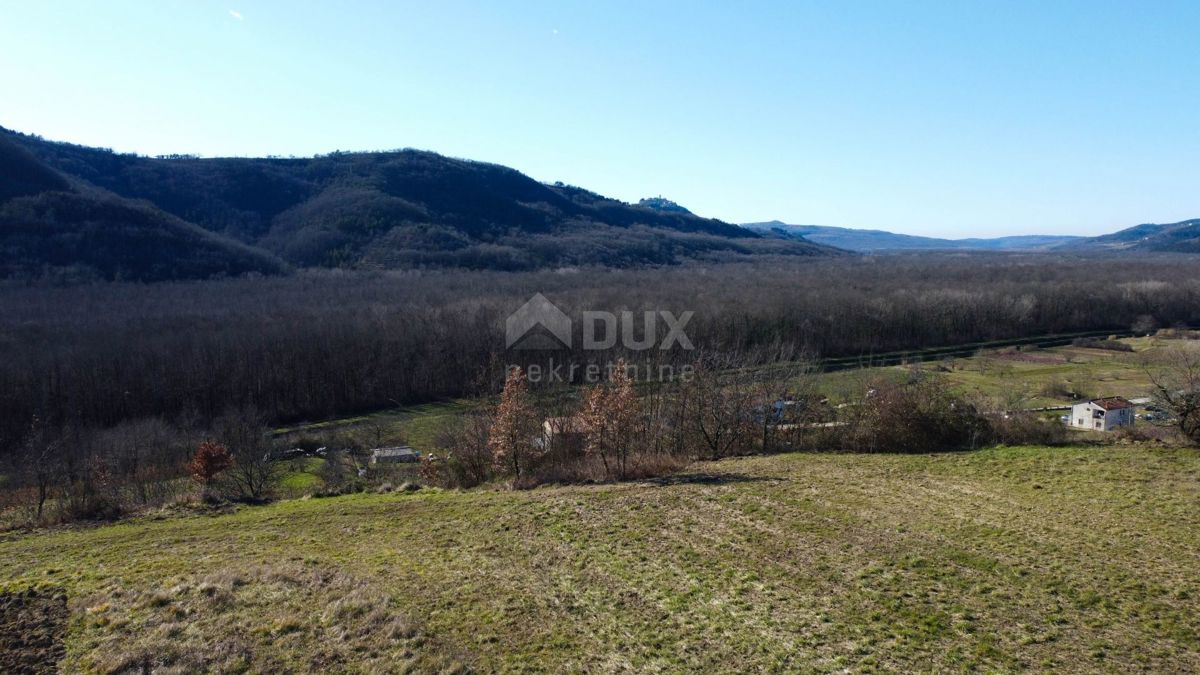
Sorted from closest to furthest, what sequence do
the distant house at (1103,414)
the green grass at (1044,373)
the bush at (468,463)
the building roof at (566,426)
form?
1. the bush at (468,463)
2. the building roof at (566,426)
3. the distant house at (1103,414)
4. the green grass at (1044,373)

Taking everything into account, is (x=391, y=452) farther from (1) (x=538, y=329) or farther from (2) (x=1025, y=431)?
(2) (x=1025, y=431)

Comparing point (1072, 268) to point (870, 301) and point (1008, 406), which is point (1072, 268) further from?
point (1008, 406)

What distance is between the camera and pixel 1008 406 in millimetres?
26984

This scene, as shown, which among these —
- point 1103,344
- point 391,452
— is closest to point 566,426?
point 391,452

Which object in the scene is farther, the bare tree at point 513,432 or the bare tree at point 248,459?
the bare tree at point 248,459

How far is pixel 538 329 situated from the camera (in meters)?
57.4

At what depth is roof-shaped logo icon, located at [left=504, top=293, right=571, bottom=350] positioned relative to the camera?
54.7m

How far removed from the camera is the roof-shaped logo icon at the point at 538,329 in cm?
5466

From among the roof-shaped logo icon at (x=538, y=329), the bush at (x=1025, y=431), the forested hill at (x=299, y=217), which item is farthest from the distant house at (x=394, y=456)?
the forested hill at (x=299, y=217)

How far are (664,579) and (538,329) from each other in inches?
1826

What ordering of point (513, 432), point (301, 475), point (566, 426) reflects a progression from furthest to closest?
point (301, 475)
point (566, 426)
point (513, 432)

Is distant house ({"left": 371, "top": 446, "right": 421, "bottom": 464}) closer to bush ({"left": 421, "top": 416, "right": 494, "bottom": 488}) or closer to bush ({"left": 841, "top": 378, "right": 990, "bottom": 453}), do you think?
bush ({"left": 421, "top": 416, "right": 494, "bottom": 488})

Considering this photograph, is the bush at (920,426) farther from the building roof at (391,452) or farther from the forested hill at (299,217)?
the forested hill at (299,217)

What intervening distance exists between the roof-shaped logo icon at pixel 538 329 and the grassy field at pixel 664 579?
1430 inches
